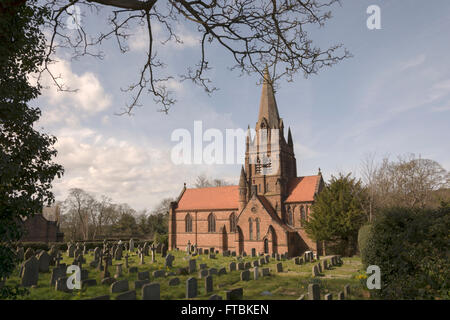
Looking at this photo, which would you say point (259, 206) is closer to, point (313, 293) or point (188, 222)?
point (188, 222)

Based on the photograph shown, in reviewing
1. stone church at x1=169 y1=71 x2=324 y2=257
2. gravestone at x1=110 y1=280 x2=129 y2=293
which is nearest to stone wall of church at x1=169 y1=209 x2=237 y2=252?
stone church at x1=169 y1=71 x2=324 y2=257

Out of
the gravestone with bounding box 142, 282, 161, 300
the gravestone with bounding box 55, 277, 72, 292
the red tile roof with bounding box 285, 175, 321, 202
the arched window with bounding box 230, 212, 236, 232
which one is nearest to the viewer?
the gravestone with bounding box 142, 282, 161, 300

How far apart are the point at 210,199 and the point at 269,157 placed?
11.5m

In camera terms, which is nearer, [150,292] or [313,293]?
[313,293]

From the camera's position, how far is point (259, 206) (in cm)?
3381

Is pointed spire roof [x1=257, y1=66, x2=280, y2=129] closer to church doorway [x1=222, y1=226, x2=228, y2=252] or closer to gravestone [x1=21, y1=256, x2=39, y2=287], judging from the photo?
church doorway [x1=222, y1=226, x2=228, y2=252]

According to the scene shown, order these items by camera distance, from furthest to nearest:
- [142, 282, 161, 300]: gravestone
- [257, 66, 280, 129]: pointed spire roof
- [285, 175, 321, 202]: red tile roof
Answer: [257, 66, 280, 129]: pointed spire roof → [285, 175, 321, 202]: red tile roof → [142, 282, 161, 300]: gravestone

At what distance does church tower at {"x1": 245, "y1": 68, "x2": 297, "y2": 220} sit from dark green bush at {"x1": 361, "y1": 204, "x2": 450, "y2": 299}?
25.2 meters

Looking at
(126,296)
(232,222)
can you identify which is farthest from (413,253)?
(232,222)

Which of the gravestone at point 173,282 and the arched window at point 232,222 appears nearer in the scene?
the gravestone at point 173,282

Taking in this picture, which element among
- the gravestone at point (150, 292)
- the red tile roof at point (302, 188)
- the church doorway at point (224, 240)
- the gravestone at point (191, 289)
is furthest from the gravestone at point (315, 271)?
the church doorway at point (224, 240)

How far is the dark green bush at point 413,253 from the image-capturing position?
8594mm

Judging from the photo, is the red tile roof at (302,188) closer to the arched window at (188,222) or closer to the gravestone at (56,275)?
the arched window at (188,222)

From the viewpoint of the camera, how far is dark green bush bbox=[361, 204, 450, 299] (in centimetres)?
859
